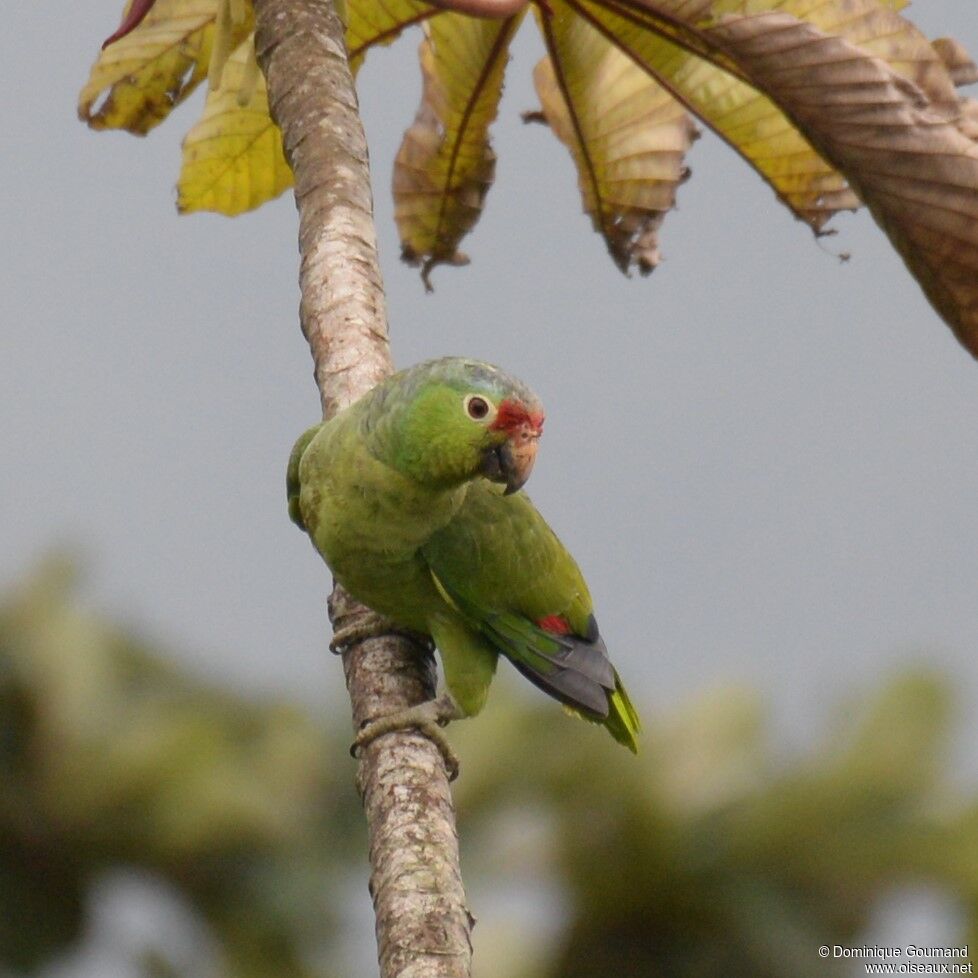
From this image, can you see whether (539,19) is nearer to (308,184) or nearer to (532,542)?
(308,184)

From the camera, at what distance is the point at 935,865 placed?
7.29m

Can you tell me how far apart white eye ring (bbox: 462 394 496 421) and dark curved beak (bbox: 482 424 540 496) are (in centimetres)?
5

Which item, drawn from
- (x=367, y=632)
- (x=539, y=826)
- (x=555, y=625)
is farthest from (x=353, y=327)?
(x=539, y=826)

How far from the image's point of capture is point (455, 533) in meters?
2.62

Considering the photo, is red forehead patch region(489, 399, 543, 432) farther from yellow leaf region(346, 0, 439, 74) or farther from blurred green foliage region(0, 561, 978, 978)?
blurred green foliage region(0, 561, 978, 978)

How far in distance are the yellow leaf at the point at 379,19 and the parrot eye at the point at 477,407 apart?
1438mm

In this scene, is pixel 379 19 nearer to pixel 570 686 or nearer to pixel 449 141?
pixel 449 141

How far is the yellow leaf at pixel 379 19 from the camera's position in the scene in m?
3.35

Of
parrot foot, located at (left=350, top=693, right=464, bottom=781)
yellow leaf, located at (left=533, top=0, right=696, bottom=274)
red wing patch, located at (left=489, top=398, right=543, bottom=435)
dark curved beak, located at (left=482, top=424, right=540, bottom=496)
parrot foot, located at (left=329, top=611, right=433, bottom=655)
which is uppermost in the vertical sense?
yellow leaf, located at (left=533, top=0, right=696, bottom=274)

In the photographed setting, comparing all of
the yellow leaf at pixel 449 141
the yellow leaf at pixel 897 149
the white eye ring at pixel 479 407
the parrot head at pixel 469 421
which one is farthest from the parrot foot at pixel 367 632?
the yellow leaf at pixel 449 141

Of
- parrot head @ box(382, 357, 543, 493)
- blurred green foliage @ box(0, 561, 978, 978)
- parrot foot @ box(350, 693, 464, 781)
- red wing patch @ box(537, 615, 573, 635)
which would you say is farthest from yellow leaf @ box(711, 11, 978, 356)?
blurred green foliage @ box(0, 561, 978, 978)

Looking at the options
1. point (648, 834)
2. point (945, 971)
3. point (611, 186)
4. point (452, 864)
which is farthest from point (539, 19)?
point (648, 834)

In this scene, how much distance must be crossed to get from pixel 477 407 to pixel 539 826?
549 cm

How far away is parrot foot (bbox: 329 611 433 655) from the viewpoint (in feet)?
8.45
